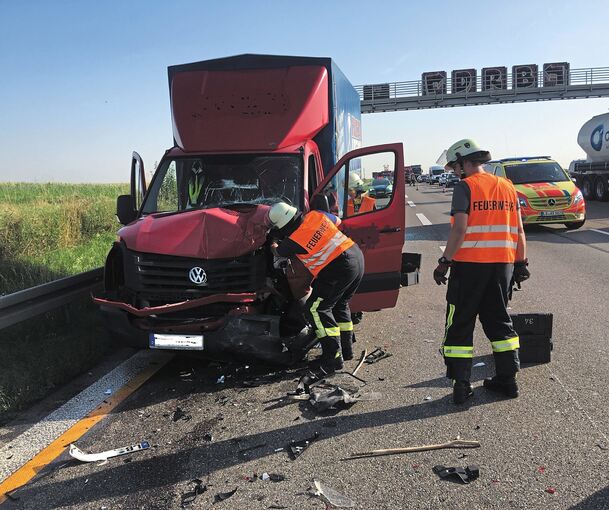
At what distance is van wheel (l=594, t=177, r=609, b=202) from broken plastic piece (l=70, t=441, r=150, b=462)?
23924 mm

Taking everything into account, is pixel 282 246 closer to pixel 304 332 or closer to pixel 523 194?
pixel 304 332

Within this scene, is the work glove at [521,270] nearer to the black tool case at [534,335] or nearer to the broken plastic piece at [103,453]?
the black tool case at [534,335]

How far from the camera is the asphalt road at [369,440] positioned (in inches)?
110

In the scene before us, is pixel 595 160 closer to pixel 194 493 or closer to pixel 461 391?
pixel 461 391

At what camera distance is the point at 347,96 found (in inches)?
333

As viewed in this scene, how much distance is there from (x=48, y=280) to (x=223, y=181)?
3751 millimetres

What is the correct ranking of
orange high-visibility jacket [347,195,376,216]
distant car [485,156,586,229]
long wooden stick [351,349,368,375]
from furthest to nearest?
distant car [485,156,586,229] < orange high-visibility jacket [347,195,376,216] < long wooden stick [351,349,368,375]

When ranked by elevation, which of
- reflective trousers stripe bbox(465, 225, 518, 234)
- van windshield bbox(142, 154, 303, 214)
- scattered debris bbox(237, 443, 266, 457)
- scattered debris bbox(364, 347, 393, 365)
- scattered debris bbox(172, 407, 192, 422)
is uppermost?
van windshield bbox(142, 154, 303, 214)

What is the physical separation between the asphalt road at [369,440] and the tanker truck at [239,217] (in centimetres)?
53

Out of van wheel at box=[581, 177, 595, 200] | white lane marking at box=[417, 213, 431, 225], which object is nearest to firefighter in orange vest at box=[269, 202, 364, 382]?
white lane marking at box=[417, 213, 431, 225]

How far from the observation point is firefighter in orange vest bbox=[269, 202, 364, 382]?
4355 mm

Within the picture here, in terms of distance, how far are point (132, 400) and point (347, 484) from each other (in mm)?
2055

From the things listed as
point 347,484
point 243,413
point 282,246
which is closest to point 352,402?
point 243,413

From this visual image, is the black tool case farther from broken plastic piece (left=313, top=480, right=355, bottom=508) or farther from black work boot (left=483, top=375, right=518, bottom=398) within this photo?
broken plastic piece (left=313, top=480, right=355, bottom=508)
